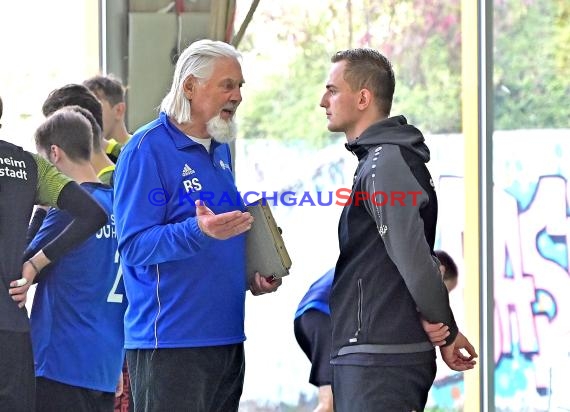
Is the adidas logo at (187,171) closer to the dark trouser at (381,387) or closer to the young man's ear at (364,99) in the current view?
the young man's ear at (364,99)

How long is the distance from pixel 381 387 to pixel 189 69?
3.46 ft

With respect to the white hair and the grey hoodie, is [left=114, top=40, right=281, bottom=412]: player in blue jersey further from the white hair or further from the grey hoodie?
the grey hoodie

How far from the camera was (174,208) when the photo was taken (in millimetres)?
3055

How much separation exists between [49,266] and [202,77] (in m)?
0.86

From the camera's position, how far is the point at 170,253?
2.94m

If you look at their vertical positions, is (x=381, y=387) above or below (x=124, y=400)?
above

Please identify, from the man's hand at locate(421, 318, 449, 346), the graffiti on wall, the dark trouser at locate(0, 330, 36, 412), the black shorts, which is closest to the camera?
the man's hand at locate(421, 318, 449, 346)

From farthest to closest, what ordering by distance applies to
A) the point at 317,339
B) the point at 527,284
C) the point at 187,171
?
the point at 527,284
the point at 317,339
the point at 187,171

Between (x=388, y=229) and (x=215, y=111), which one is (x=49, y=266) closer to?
(x=215, y=111)

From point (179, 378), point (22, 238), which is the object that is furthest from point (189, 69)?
point (179, 378)

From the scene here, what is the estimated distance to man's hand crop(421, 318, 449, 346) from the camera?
9.72 feet

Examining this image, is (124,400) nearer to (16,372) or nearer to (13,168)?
(16,372)

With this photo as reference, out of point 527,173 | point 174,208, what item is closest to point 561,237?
point 527,173

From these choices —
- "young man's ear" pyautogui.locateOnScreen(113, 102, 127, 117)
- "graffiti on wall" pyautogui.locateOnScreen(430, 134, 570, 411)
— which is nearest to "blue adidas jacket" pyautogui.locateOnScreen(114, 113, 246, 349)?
"young man's ear" pyautogui.locateOnScreen(113, 102, 127, 117)
